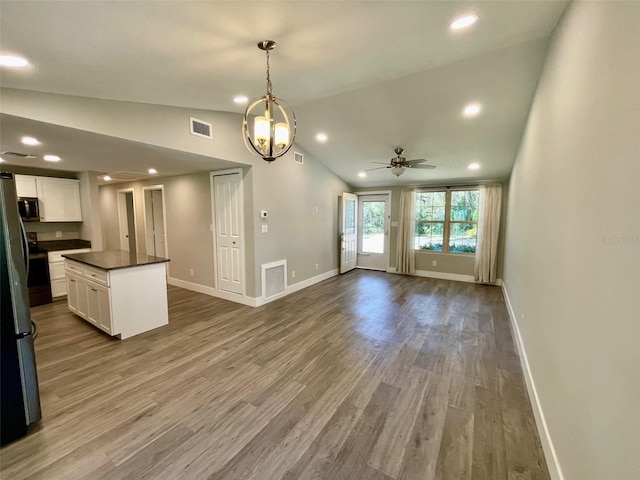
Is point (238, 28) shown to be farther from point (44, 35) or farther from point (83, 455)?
point (83, 455)

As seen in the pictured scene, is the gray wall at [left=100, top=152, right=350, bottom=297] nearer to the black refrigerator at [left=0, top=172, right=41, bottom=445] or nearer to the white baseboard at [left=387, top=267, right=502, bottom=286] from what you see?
the white baseboard at [left=387, top=267, right=502, bottom=286]

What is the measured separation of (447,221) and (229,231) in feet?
16.4

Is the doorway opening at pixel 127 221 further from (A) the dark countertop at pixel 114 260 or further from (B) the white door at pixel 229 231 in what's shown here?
(B) the white door at pixel 229 231

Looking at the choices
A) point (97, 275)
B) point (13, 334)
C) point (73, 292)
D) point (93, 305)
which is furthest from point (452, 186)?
point (73, 292)

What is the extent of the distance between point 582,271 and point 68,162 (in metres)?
5.99

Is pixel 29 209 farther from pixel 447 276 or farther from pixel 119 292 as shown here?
pixel 447 276

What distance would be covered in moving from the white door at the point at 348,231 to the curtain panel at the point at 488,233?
294cm

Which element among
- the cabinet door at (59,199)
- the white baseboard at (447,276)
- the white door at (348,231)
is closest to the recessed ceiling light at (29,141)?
the cabinet door at (59,199)

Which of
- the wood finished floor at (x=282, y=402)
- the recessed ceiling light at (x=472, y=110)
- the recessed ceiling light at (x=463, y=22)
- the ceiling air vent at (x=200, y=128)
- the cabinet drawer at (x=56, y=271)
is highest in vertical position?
the recessed ceiling light at (x=463, y=22)

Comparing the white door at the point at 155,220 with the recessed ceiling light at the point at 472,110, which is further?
the white door at the point at 155,220

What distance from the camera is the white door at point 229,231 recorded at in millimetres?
4461

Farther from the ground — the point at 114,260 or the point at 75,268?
the point at 114,260

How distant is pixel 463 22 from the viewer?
1878mm

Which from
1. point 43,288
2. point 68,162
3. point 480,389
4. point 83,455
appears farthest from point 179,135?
point 480,389
